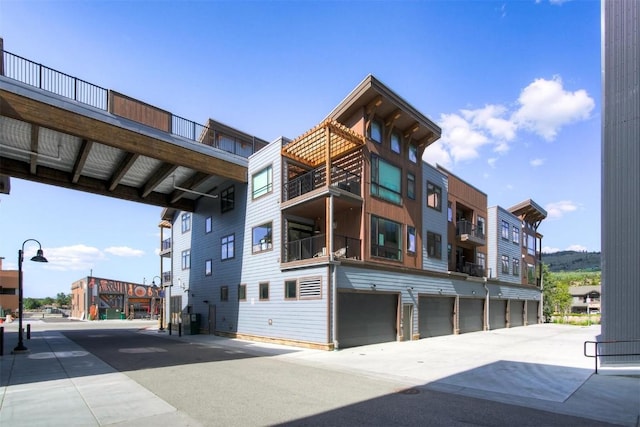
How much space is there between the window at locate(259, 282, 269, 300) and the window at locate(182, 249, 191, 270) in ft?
37.8

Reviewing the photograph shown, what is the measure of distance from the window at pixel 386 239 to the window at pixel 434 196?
181 inches

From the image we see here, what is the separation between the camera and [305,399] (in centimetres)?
849

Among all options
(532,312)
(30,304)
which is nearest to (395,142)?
(532,312)

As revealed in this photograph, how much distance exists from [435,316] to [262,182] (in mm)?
13530

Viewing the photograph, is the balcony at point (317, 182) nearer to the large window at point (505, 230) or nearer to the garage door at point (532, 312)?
the large window at point (505, 230)

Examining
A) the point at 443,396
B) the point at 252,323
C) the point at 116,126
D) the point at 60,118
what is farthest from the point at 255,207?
the point at 443,396

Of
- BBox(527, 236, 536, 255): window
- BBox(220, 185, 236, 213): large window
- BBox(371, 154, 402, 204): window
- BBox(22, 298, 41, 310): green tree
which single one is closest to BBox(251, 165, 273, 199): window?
BBox(220, 185, 236, 213): large window

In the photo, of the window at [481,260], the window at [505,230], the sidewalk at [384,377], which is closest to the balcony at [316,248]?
the sidewalk at [384,377]

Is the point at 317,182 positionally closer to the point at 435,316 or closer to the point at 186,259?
the point at 435,316

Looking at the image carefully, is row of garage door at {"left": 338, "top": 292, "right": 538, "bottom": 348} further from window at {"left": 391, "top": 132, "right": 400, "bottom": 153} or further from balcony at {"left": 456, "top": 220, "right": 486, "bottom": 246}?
window at {"left": 391, "top": 132, "right": 400, "bottom": 153}

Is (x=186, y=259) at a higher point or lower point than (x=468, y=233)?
lower

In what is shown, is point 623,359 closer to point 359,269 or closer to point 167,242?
point 359,269

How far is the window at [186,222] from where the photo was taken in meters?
31.9

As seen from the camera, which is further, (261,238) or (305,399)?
(261,238)
